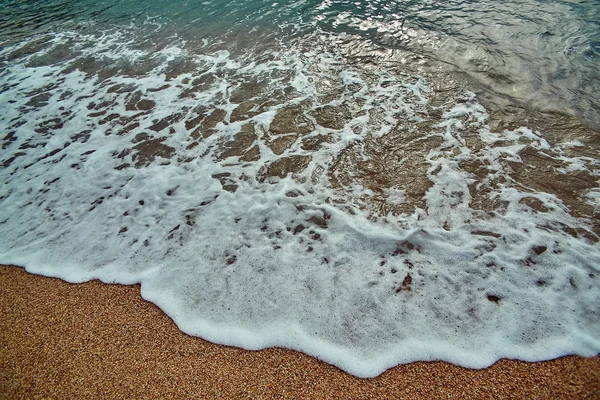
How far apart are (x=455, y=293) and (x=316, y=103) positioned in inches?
147

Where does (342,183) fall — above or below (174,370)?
above

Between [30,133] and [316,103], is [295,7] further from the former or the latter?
[30,133]

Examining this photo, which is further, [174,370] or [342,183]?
[342,183]

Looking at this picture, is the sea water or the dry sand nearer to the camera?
the dry sand

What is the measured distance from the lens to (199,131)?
518 cm

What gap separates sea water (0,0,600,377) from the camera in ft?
9.05

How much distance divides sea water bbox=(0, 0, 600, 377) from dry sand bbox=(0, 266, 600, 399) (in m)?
0.12

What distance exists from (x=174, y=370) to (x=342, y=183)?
8.70 feet

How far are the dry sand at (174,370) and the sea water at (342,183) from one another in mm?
118

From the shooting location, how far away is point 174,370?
251cm

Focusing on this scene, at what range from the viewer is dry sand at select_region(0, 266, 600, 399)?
2293 millimetres

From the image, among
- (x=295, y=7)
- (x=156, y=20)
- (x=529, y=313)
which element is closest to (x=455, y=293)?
(x=529, y=313)

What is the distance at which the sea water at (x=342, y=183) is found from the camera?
2.76 metres

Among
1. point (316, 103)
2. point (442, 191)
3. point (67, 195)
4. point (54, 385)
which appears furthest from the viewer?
point (316, 103)
